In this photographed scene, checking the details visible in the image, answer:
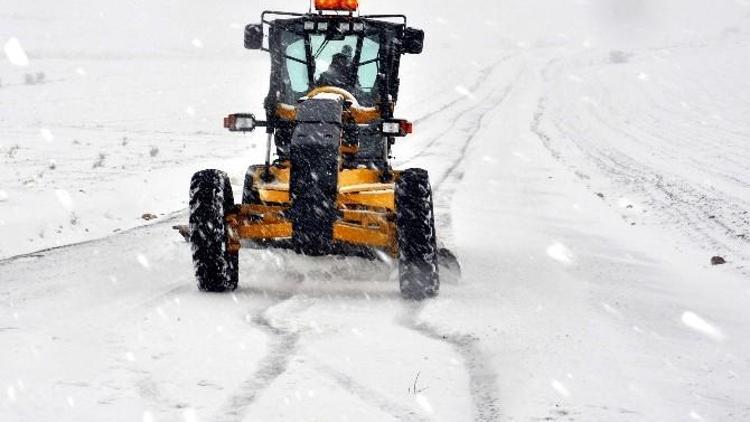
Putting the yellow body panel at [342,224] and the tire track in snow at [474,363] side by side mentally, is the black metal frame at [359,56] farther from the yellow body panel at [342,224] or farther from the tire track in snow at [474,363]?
the tire track in snow at [474,363]

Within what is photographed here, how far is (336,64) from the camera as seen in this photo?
7.59m

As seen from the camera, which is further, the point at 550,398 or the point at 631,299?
the point at 631,299

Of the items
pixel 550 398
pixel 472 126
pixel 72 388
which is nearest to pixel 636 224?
pixel 550 398

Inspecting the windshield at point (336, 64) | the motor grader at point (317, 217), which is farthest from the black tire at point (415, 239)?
the windshield at point (336, 64)

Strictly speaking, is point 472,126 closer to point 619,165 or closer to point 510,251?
point 619,165

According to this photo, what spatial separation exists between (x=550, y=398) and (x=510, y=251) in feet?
12.3

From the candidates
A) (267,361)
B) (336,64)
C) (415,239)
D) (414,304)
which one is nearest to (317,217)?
(415,239)

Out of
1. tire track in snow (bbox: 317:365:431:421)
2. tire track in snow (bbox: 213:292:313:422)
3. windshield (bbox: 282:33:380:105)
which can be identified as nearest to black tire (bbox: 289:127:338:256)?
tire track in snow (bbox: 213:292:313:422)

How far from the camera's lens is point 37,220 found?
8.73m

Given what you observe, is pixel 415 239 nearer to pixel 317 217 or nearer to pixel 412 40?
pixel 317 217

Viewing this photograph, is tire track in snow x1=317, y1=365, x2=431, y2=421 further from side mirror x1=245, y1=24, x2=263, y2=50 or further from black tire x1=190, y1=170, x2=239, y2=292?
side mirror x1=245, y1=24, x2=263, y2=50

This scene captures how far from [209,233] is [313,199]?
697 mm

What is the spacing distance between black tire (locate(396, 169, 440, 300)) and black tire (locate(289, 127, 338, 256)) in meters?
0.44

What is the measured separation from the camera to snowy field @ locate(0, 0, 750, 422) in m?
3.60
